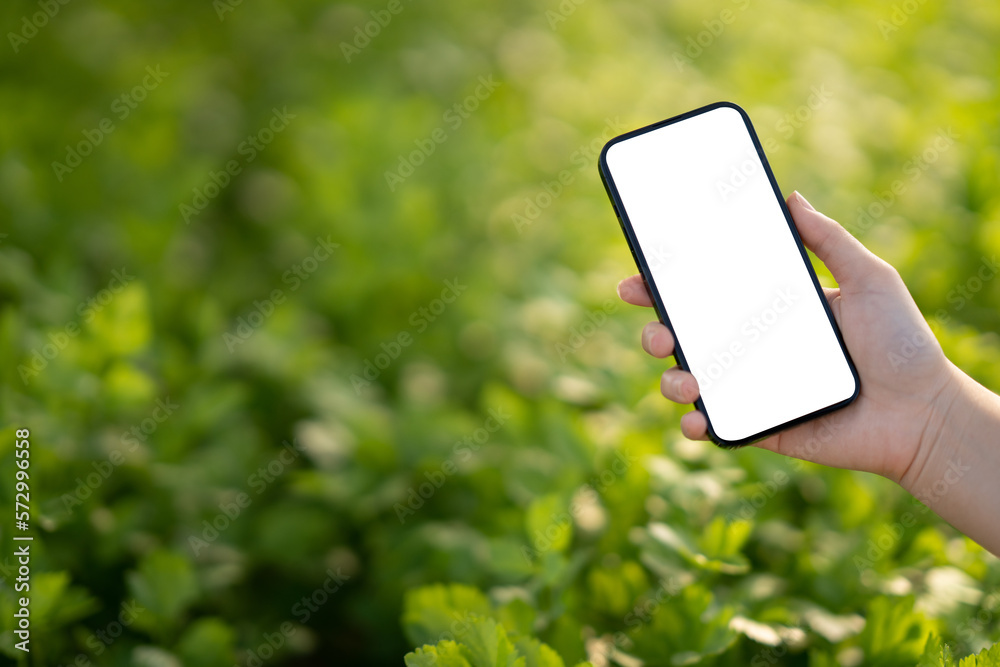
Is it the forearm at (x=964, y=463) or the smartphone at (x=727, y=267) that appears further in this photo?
the smartphone at (x=727, y=267)

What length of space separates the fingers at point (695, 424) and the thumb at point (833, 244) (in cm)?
43

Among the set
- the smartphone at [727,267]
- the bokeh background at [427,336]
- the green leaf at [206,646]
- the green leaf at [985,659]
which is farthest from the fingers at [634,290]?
the green leaf at [206,646]

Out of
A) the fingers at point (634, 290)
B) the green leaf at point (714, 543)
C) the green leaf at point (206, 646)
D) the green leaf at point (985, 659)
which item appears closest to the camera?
the green leaf at point (985, 659)

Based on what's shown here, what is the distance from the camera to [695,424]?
51.8 inches

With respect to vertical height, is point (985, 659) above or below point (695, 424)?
below

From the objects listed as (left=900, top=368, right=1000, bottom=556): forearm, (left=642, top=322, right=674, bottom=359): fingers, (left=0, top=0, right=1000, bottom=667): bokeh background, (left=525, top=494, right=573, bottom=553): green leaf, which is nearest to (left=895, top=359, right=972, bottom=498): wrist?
(left=900, top=368, right=1000, bottom=556): forearm

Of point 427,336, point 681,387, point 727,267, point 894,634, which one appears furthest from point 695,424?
point 427,336

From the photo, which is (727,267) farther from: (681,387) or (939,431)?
(939,431)

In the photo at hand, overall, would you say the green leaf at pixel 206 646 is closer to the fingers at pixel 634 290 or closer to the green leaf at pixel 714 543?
the green leaf at pixel 714 543

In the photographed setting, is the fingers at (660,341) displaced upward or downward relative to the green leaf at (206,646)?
upward

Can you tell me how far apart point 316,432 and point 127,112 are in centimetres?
194

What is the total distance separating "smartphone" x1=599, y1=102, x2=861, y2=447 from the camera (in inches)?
52.9

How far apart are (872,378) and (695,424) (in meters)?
0.39

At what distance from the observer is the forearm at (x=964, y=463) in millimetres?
1240
